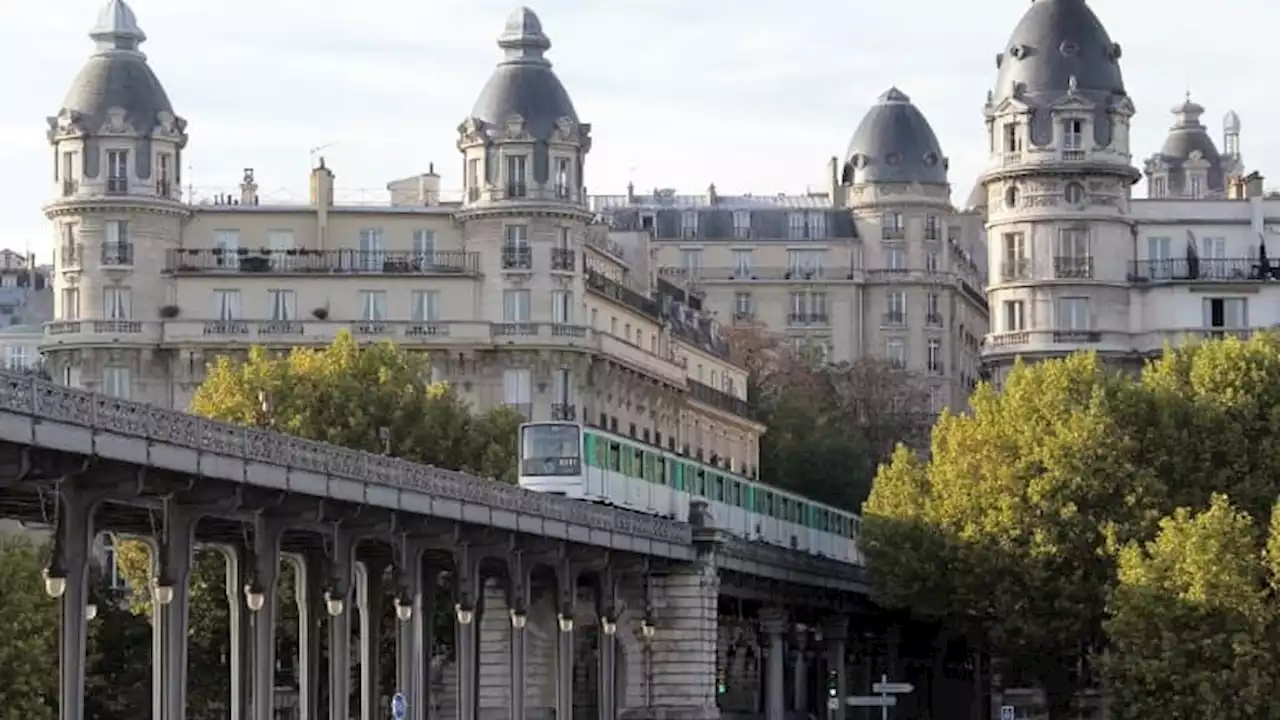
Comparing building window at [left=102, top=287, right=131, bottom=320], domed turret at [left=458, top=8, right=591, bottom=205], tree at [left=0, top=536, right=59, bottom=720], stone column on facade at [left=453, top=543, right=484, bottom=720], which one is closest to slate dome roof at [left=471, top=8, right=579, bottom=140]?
domed turret at [left=458, top=8, right=591, bottom=205]

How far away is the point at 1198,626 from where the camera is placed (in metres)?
119

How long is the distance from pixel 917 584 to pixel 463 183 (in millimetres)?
32047

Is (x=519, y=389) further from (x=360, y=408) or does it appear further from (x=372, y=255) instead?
(x=360, y=408)

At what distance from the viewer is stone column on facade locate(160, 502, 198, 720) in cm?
7606

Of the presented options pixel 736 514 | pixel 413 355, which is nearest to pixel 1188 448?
pixel 736 514

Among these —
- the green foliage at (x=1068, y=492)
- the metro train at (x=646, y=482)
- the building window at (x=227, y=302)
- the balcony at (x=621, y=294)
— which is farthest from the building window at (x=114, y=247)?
the green foliage at (x=1068, y=492)

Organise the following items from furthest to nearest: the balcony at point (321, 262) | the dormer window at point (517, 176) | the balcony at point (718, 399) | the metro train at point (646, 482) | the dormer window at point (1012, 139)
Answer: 1. the balcony at point (718, 399)
2. the dormer window at point (1012, 139)
3. the dormer window at point (517, 176)
4. the balcony at point (321, 262)
5. the metro train at point (646, 482)

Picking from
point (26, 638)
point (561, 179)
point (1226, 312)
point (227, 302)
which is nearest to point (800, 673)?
point (1226, 312)

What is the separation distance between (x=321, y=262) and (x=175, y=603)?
77.3 metres

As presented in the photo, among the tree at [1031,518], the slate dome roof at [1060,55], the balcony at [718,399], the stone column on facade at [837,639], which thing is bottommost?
the stone column on facade at [837,639]

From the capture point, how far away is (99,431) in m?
68.9

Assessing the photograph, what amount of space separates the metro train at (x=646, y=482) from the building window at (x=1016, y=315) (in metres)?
13.1

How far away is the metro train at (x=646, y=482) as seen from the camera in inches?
4500

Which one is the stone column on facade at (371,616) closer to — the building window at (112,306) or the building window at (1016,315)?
the building window at (112,306)
